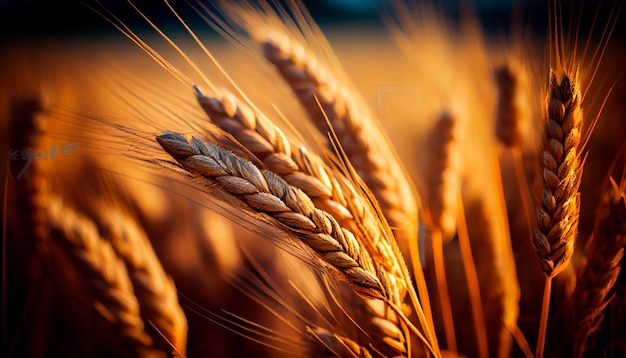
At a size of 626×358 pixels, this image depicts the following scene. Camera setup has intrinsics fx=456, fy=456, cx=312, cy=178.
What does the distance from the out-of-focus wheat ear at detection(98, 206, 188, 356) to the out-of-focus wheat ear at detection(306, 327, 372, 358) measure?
0.90 feet

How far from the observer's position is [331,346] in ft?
3.18

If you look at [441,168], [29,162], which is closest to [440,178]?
[441,168]

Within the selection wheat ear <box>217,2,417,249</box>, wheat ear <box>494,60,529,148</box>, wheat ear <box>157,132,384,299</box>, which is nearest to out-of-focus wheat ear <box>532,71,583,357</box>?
wheat ear <box>494,60,529,148</box>

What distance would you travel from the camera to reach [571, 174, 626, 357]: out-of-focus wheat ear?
106 cm

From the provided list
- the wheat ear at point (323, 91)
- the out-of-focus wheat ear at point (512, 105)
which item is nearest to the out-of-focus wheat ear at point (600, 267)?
the out-of-focus wheat ear at point (512, 105)

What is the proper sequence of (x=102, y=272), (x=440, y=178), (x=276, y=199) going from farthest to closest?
1. (x=440, y=178)
2. (x=102, y=272)
3. (x=276, y=199)

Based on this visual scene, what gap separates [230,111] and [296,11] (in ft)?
0.96

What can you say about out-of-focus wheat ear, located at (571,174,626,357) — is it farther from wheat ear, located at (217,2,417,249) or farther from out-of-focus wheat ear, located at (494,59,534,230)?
wheat ear, located at (217,2,417,249)

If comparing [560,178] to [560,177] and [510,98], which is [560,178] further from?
[510,98]

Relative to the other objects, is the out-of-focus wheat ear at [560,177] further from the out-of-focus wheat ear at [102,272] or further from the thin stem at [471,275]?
the out-of-focus wheat ear at [102,272]

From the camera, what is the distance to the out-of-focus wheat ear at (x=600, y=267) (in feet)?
3.48

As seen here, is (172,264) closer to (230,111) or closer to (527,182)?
(230,111)

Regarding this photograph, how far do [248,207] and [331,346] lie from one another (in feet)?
1.22

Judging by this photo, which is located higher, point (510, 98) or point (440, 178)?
point (510, 98)
